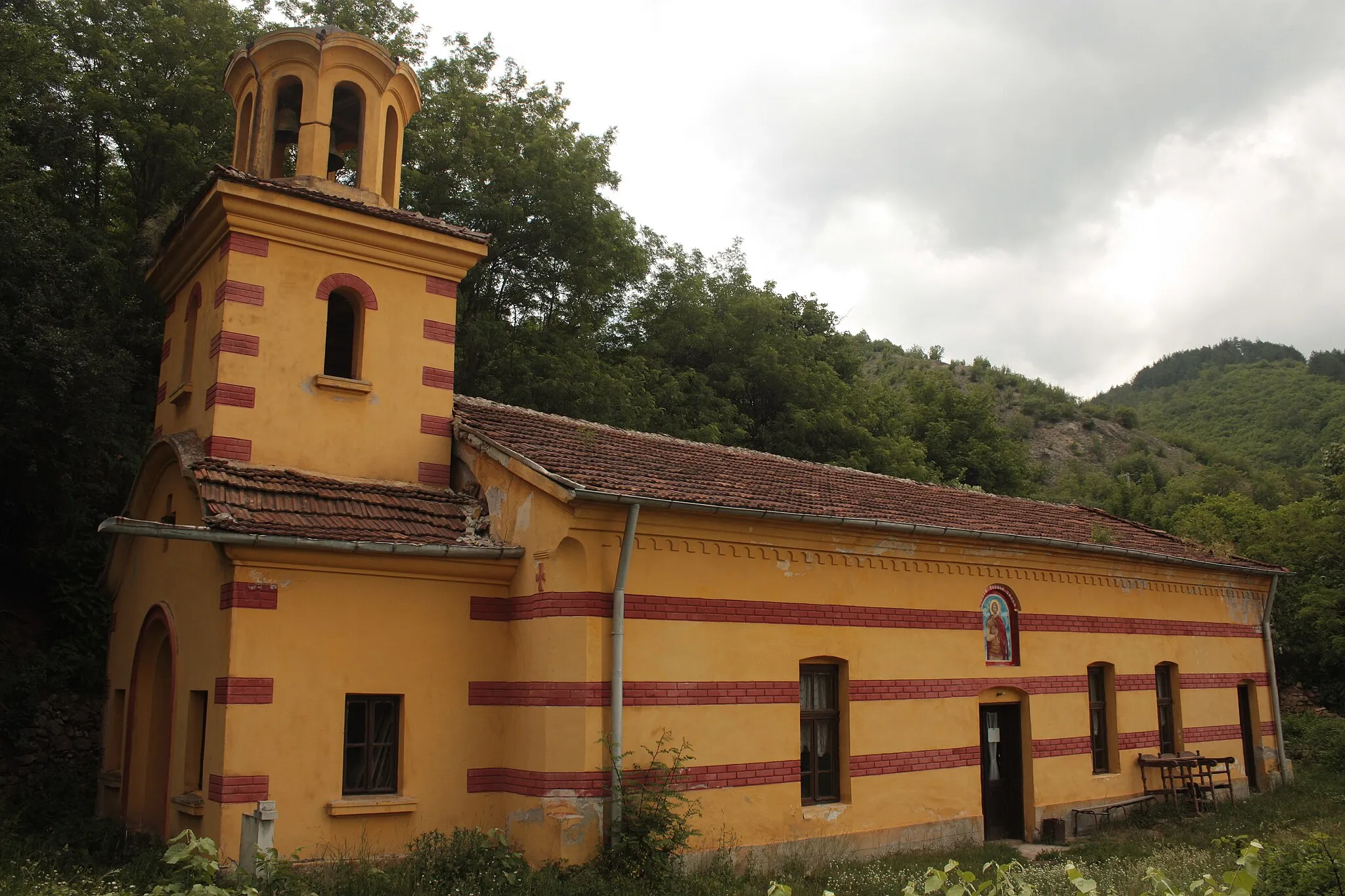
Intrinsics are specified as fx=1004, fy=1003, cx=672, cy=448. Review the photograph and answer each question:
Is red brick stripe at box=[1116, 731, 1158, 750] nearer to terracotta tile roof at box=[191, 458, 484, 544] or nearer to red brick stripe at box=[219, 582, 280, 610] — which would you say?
terracotta tile roof at box=[191, 458, 484, 544]

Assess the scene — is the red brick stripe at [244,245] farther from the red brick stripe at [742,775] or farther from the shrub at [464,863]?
the red brick stripe at [742,775]

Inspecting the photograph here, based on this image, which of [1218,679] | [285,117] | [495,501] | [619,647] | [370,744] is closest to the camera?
[619,647]

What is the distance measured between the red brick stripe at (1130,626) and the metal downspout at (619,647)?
23.3ft

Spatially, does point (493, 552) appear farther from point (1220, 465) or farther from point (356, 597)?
point (1220, 465)

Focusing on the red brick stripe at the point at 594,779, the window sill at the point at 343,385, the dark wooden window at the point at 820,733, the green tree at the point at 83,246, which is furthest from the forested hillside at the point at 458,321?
the dark wooden window at the point at 820,733

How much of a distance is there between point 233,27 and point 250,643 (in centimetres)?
1657

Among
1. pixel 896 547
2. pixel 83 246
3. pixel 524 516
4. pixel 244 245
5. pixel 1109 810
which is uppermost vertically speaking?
pixel 83 246

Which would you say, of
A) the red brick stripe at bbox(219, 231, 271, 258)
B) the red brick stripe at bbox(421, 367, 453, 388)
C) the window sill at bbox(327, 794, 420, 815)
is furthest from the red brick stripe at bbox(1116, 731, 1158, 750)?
the red brick stripe at bbox(219, 231, 271, 258)

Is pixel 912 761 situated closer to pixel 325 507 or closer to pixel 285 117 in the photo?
pixel 325 507

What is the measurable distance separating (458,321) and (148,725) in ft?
45.9

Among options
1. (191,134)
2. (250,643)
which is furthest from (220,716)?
(191,134)

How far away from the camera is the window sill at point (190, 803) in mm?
9844

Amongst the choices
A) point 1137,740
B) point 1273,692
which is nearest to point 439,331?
point 1137,740

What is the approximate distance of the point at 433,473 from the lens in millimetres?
12438
